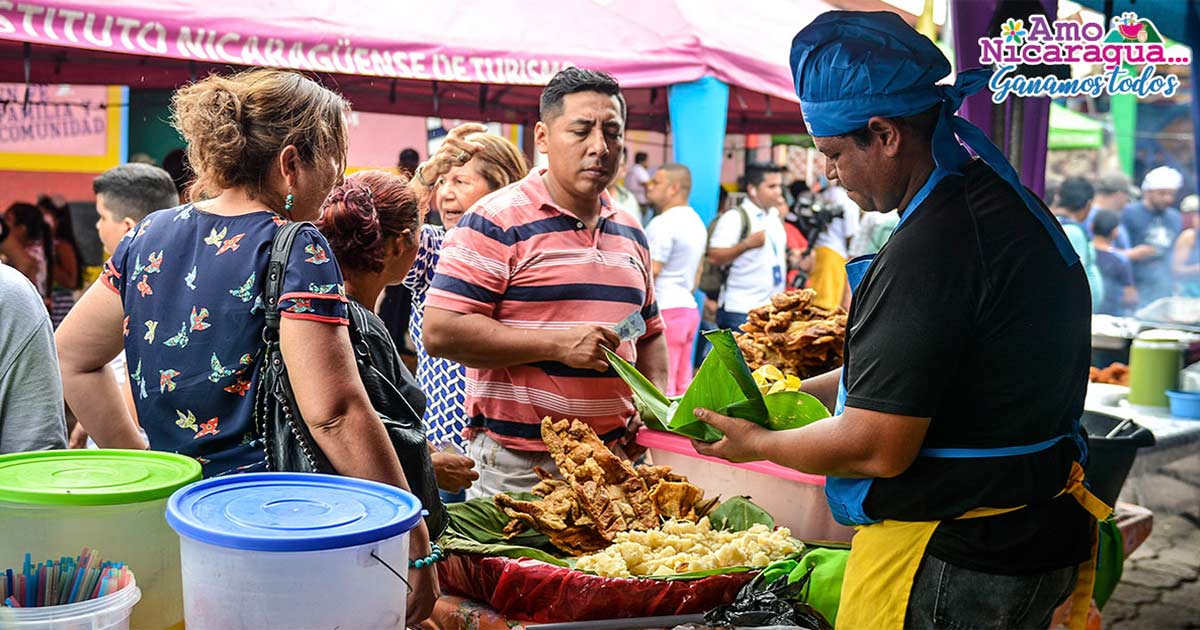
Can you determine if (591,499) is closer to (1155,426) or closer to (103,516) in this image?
(103,516)

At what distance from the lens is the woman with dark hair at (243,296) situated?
1.68 m

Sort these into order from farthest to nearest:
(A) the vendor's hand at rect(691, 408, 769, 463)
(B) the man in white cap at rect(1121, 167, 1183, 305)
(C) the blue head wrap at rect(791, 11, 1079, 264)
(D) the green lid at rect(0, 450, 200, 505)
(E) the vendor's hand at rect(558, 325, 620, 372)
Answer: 1. (B) the man in white cap at rect(1121, 167, 1183, 305)
2. (E) the vendor's hand at rect(558, 325, 620, 372)
3. (A) the vendor's hand at rect(691, 408, 769, 463)
4. (C) the blue head wrap at rect(791, 11, 1079, 264)
5. (D) the green lid at rect(0, 450, 200, 505)

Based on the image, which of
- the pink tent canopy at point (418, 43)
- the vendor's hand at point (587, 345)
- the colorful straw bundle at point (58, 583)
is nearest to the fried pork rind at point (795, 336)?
the vendor's hand at point (587, 345)

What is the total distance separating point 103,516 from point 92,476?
0.33 feet

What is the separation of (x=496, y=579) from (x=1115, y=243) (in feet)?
34.0

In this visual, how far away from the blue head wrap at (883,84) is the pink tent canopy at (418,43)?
3505 millimetres

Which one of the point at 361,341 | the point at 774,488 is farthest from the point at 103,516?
the point at 774,488

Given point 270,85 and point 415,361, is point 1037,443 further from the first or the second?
point 415,361

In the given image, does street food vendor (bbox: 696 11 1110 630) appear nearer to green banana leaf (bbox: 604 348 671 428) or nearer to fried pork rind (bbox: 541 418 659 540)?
green banana leaf (bbox: 604 348 671 428)

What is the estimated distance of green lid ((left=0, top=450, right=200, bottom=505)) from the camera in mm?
1328

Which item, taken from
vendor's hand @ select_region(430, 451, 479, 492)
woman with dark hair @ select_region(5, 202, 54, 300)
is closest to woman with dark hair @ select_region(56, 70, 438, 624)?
vendor's hand @ select_region(430, 451, 479, 492)

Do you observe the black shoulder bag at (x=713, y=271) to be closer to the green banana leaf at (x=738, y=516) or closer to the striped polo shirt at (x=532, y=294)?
the striped polo shirt at (x=532, y=294)

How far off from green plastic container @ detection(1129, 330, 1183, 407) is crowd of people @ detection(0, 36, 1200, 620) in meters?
1.80

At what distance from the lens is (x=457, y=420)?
11.9ft
